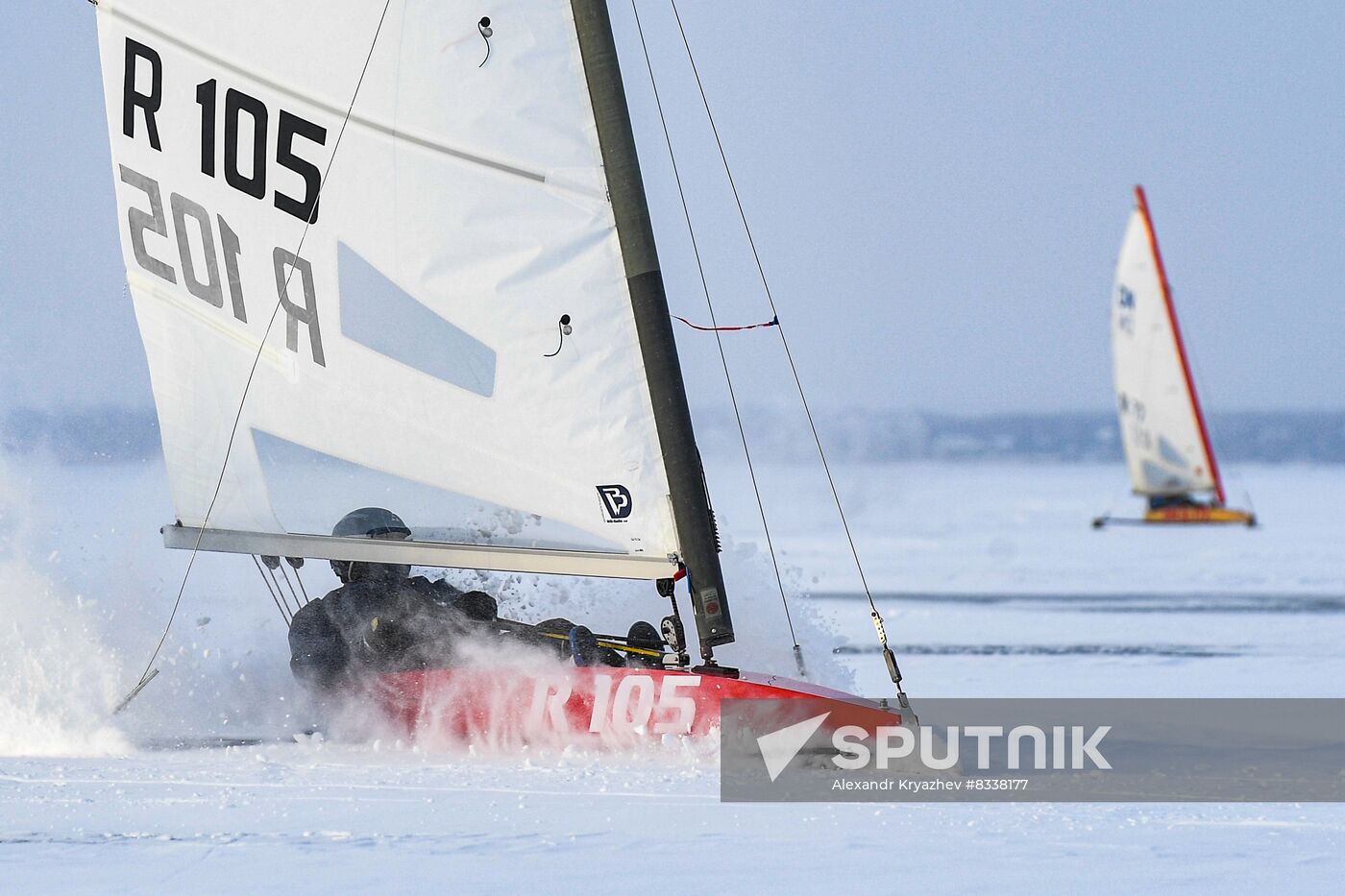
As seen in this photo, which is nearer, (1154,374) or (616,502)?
(616,502)

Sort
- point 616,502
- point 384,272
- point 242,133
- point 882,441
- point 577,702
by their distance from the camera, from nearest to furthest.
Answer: point 577,702, point 616,502, point 384,272, point 242,133, point 882,441

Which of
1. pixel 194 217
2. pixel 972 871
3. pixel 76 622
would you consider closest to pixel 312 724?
pixel 76 622

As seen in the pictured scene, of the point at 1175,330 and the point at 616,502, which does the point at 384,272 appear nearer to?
the point at 616,502

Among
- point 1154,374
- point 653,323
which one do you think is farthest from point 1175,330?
point 653,323

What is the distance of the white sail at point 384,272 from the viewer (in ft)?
21.4

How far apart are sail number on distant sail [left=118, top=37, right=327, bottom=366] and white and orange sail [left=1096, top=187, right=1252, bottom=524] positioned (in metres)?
21.0

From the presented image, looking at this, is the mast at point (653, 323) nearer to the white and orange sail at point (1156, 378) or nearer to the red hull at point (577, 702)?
the red hull at point (577, 702)

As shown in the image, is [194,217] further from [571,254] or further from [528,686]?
[528,686]

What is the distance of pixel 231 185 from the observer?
697cm

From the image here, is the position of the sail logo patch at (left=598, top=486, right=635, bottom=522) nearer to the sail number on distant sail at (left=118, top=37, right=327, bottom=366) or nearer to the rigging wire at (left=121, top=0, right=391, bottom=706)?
the sail number on distant sail at (left=118, top=37, right=327, bottom=366)

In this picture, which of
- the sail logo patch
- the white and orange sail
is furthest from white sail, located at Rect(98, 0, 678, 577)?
the white and orange sail

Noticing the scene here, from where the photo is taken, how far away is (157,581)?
8.22 metres

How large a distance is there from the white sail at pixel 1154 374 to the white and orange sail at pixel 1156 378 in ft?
0.05

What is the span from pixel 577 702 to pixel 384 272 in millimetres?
1917
